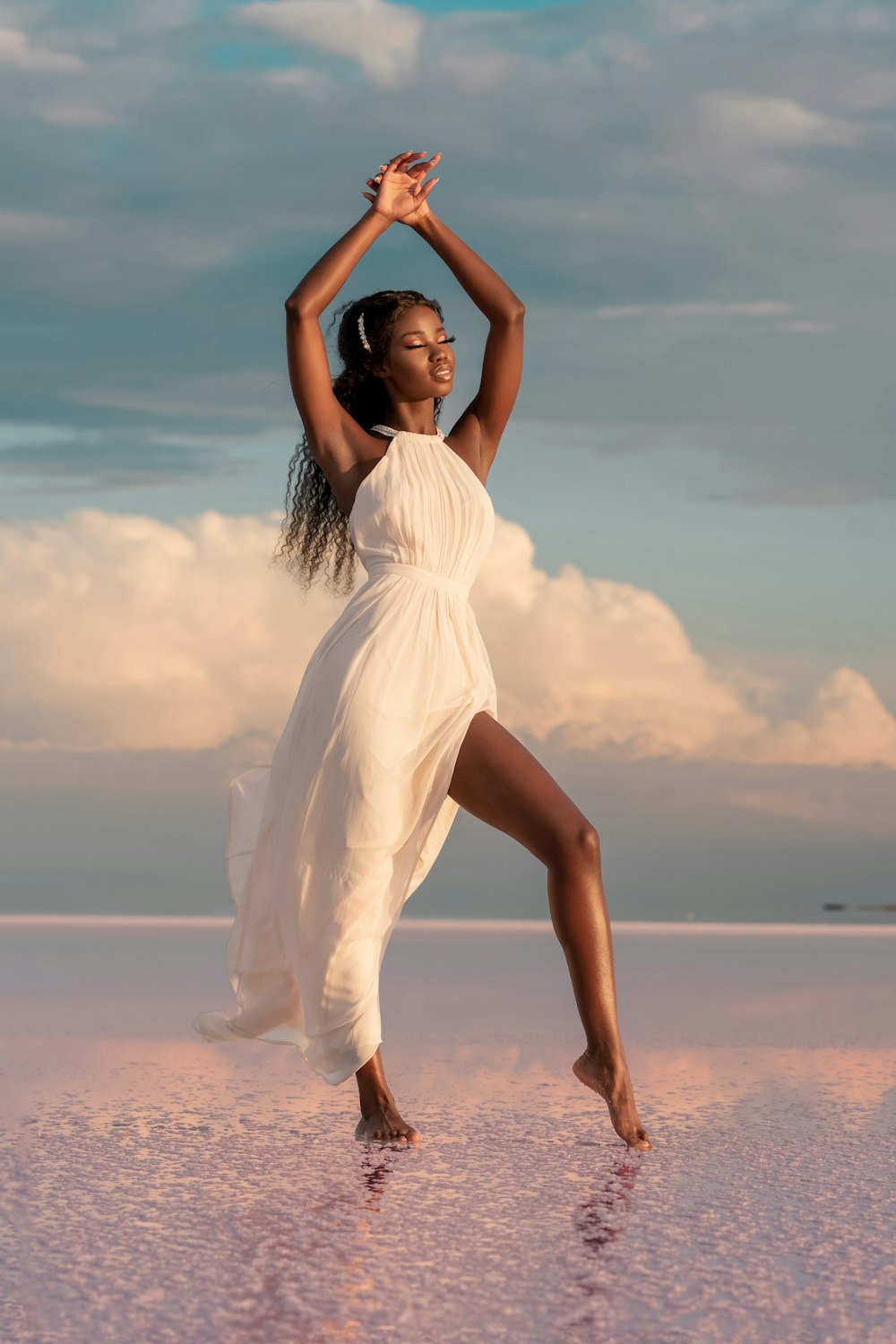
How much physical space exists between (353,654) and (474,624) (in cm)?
41

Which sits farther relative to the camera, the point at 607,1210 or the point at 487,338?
the point at 487,338

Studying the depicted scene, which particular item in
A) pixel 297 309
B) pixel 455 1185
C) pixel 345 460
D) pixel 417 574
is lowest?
pixel 455 1185

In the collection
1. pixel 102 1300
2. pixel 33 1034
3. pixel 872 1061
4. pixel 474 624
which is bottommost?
pixel 33 1034

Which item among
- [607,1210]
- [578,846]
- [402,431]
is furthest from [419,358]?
[607,1210]

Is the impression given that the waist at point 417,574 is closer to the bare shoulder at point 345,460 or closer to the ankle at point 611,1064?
the bare shoulder at point 345,460

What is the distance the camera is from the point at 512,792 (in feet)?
12.9

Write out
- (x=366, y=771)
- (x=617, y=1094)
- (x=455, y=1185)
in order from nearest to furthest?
(x=455, y=1185), (x=617, y=1094), (x=366, y=771)

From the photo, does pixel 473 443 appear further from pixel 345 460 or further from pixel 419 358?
pixel 345 460

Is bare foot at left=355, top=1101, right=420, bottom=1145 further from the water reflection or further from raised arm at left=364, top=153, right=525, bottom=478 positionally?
raised arm at left=364, top=153, right=525, bottom=478

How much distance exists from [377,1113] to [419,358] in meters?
2.03

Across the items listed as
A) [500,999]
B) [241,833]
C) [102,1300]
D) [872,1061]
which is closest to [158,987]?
[500,999]

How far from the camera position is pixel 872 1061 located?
4898 millimetres

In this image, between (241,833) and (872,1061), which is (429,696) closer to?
(241,833)

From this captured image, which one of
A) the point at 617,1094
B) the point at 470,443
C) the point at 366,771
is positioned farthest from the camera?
the point at 470,443
